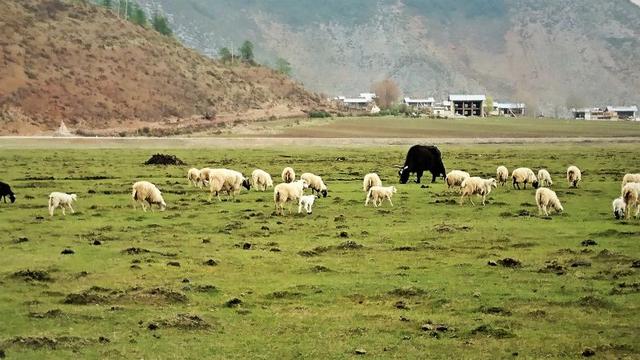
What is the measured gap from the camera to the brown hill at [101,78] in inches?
5074

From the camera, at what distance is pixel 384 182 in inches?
1838

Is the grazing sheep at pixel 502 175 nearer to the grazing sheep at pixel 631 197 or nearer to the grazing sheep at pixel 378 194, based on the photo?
the grazing sheep at pixel 378 194

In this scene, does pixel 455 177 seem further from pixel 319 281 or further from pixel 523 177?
pixel 319 281

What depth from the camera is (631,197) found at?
29609mm

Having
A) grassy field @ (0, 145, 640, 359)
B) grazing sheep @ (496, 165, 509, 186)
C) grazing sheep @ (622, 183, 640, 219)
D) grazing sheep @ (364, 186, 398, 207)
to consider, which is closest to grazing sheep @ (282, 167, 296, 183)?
grassy field @ (0, 145, 640, 359)

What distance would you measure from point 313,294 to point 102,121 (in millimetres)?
117050

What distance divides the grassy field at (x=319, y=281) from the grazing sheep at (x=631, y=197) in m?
0.80

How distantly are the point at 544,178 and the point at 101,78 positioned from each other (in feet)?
366

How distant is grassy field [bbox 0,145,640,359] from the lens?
15.0m

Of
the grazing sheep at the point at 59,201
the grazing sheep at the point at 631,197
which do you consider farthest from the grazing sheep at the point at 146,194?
the grazing sheep at the point at 631,197

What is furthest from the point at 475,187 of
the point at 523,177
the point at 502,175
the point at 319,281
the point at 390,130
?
the point at 390,130

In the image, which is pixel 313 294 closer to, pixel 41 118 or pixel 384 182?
pixel 384 182

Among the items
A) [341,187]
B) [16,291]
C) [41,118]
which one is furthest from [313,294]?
[41,118]

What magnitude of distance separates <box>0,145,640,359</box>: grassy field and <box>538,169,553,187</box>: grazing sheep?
21.7 ft
